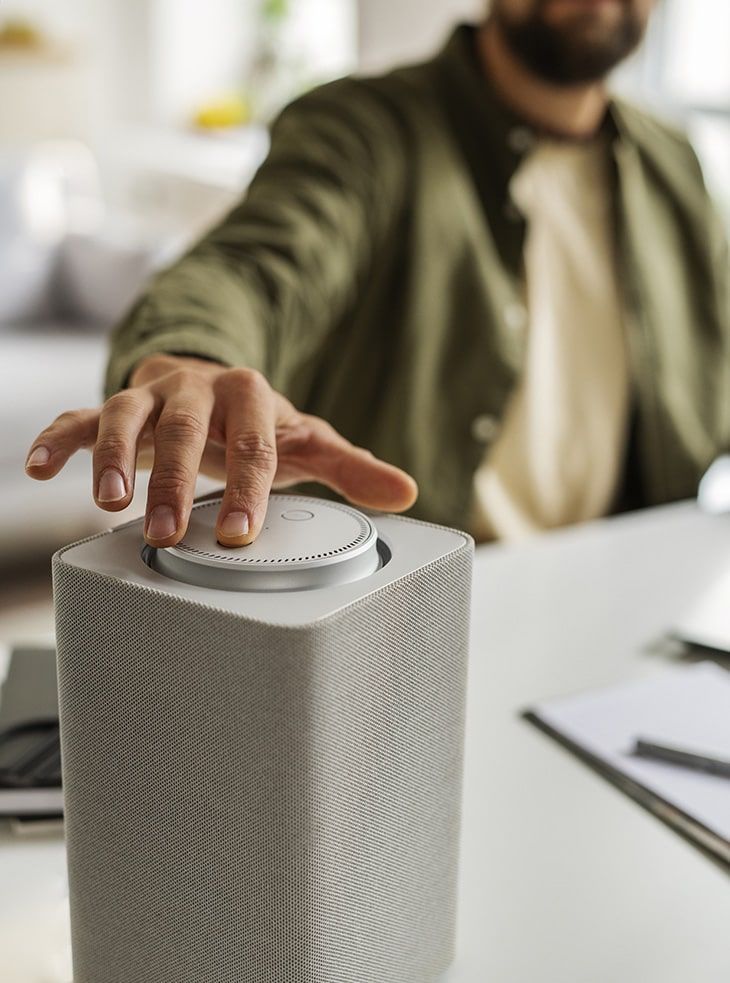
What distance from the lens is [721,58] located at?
3855mm

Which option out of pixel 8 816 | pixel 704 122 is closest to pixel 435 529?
pixel 8 816

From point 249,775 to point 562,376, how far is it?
45.0 inches

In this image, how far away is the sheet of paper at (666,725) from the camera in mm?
658

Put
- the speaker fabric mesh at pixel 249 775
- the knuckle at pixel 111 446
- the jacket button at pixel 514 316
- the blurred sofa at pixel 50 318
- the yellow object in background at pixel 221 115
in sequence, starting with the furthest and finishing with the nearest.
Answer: the yellow object in background at pixel 221 115
the blurred sofa at pixel 50 318
the jacket button at pixel 514 316
the knuckle at pixel 111 446
the speaker fabric mesh at pixel 249 775

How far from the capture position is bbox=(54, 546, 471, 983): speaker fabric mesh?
1.30ft

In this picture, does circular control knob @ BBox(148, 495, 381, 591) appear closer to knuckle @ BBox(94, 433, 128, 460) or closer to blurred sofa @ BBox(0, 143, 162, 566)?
knuckle @ BBox(94, 433, 128, 460)

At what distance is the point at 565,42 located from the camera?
1.44 meters

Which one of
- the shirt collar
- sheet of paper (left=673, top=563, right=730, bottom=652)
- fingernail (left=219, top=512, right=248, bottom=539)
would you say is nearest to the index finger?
fingernail (left=219, top=512, right=248, bottom=539)

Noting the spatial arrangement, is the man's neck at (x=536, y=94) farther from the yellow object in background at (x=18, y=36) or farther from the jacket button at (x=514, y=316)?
the yellow object in background at (x=18, y=36)

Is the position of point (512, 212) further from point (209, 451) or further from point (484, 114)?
point (209, 451)

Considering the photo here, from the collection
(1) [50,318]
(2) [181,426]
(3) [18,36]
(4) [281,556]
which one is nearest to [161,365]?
(2) [181,426]

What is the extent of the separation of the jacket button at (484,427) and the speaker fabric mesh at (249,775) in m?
0.91

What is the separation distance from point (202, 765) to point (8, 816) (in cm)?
27

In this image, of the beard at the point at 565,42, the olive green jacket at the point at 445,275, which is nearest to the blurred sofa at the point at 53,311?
the olive green jacket at the point at 445,275
